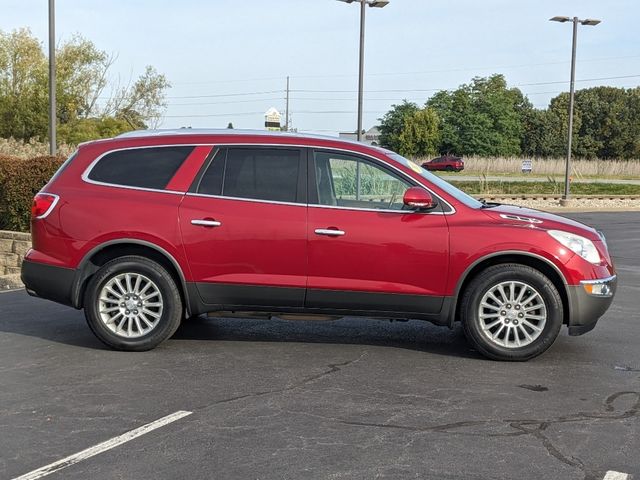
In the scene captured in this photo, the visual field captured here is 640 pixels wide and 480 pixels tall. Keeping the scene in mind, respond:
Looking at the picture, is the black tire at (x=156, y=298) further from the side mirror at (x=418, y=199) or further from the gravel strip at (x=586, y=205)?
the gravel strip at (x=586, y=205)

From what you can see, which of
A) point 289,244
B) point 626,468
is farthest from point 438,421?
point 289,244

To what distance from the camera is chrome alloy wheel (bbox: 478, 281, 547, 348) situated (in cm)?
656

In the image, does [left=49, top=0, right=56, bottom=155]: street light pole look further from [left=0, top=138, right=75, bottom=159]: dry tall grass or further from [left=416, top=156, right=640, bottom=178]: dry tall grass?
[left=416, top=156, right=640, bottom=178]: dry tall grass

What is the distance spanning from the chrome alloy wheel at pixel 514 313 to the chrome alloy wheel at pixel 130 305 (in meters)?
2.75

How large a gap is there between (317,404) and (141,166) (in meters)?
2.81

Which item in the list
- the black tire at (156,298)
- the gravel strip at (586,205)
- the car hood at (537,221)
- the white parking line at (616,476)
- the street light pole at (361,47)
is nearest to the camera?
the white parking line at (616,476)

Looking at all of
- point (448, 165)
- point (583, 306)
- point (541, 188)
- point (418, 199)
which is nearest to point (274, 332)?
point (418, 199)

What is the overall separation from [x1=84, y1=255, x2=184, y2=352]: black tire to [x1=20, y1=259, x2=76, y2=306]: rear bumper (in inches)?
7.7

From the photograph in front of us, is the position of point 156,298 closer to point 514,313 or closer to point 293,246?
point 293,246

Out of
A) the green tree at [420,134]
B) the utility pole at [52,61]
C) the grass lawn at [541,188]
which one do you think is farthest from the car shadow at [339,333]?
the green tree at [420,134]

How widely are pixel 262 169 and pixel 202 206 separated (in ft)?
1.97

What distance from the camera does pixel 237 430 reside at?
4.88 meters

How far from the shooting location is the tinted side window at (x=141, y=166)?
694cm

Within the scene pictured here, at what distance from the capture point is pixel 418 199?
257 inches
